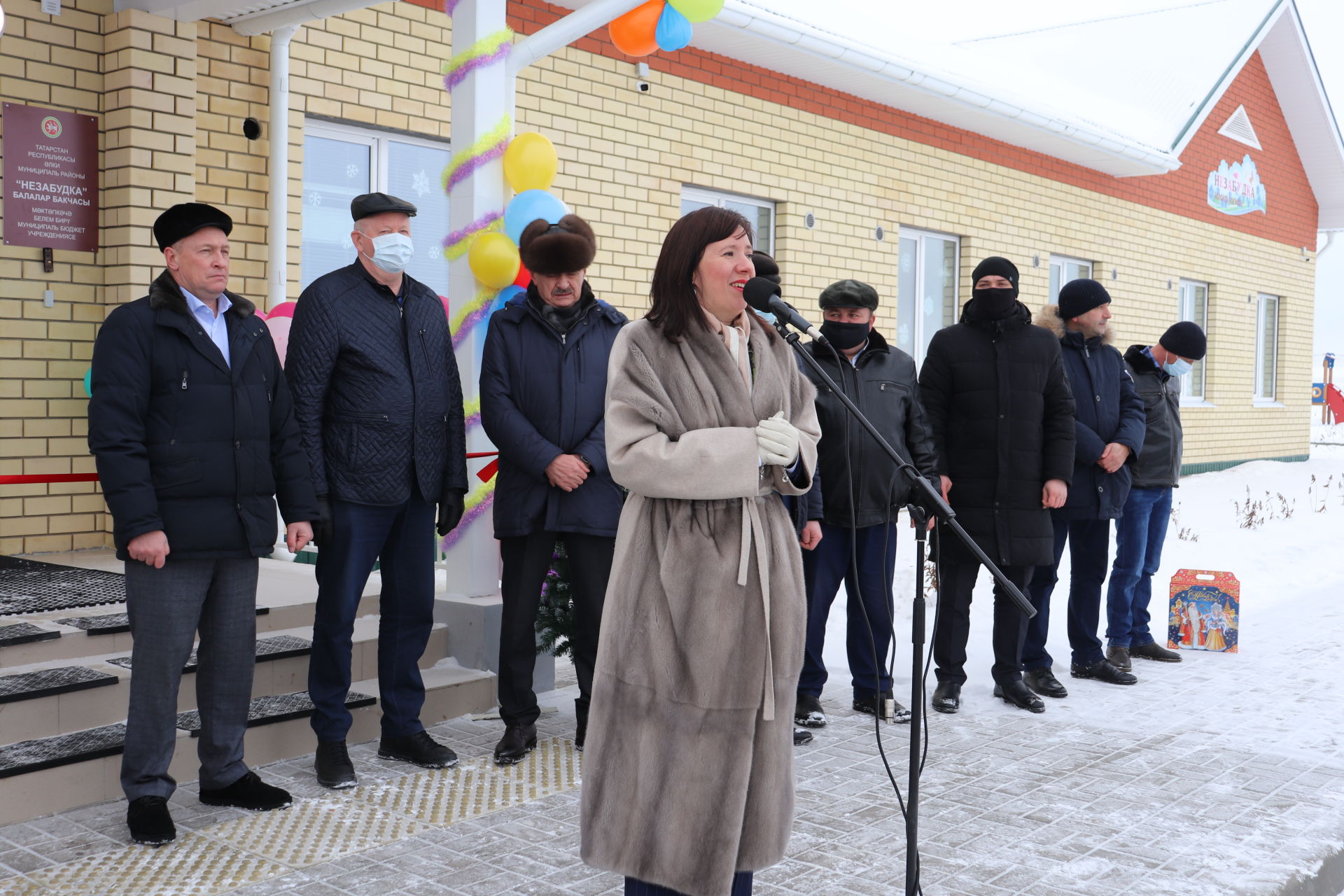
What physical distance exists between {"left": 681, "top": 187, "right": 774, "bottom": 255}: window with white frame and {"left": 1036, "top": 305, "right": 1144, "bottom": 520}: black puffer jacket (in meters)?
3.93

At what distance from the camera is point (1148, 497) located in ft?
22.3

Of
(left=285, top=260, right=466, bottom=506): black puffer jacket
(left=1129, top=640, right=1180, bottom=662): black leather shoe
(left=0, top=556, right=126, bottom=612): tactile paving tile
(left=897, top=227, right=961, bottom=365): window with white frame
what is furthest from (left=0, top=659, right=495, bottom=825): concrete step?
(left=897, top=227, right=961, bottom=365): window with white frame

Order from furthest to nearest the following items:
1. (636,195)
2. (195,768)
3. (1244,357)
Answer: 1. (1244,357)
2. (636,195)
3. (195,768)

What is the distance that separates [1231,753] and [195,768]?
4046mm

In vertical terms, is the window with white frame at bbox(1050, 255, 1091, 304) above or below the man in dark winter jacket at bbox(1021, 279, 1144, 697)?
above

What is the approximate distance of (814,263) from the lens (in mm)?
10562

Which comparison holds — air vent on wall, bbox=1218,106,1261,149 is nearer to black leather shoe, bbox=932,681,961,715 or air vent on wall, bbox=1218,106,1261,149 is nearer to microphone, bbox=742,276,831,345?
black leather shoe, bbox=932,681,961,715

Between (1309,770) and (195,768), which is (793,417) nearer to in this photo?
(195,768)

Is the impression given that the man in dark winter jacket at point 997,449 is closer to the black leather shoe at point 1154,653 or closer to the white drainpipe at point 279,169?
the black leather shoe at point 1154,653

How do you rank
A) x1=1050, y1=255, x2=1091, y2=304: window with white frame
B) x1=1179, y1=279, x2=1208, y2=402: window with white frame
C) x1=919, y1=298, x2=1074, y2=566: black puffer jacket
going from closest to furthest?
x1=919, y1=298, x2=1074, y2=566: black puffer jacket
x1=1050, y1=255, x2=1091, y2=304: window with white frame
x1=1179, y1=279, x2=1208, y2=402: window with white frame

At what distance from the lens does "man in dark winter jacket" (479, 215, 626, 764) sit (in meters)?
4.70

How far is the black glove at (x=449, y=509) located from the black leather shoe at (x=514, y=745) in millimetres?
821

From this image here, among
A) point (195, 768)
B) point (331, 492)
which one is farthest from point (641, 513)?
point (195, 768)

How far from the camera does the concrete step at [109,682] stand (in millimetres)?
Result: 4133
